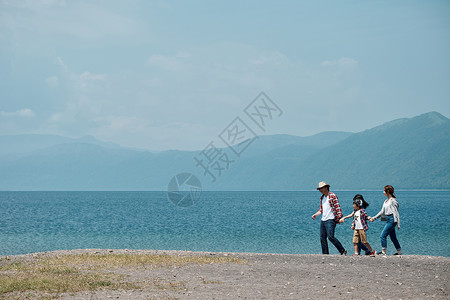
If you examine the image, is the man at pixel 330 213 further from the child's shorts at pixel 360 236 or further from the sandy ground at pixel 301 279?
the child's shorts at pixel 360 236

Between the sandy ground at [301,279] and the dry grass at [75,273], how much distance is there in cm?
43

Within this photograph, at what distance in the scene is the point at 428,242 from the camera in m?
37.7

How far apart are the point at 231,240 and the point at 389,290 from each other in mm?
27796

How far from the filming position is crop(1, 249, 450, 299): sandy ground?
39.4 ft

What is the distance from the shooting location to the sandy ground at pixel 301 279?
473 inches

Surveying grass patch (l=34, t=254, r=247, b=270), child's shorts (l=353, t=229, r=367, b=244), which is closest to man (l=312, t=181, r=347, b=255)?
child's shorts (l=353, t=229, r=367, b=244)

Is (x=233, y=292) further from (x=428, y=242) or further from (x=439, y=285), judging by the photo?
(x=428, y=242)

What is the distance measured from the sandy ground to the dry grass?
43cm

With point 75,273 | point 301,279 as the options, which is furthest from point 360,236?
point 75,273

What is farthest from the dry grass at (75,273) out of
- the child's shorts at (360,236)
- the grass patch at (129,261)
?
the child's shorts at (360,236)

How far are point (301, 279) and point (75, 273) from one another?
6.12 m

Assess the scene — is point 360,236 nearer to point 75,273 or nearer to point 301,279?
point 301,279

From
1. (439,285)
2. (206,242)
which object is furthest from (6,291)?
(206,242)

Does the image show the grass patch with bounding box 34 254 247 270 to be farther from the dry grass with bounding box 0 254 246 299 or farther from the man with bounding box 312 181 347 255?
the man with bounding box 312 181 347 255
